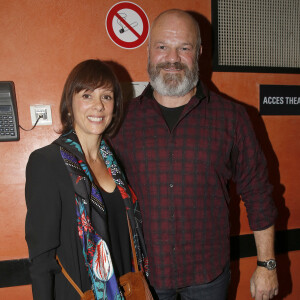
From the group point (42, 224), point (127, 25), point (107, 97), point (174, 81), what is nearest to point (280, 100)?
point (174, 81)

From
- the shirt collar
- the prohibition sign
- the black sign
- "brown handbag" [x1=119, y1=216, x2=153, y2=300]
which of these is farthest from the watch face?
the prohibition sign

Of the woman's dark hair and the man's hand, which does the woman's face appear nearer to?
the woman's dark hair

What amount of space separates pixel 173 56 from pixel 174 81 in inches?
5.5

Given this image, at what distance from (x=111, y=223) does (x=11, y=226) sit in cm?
90

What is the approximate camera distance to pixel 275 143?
212cm

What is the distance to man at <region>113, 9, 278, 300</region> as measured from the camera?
139 centimetres

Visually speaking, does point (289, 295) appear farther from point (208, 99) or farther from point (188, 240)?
point (208, 99)

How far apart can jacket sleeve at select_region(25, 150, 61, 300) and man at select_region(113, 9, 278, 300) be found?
51 centimetres

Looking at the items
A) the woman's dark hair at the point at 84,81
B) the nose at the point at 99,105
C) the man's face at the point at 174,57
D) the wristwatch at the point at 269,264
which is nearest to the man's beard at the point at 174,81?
the man's face at the point at 174,57

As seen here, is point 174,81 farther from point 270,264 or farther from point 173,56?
point 270,264

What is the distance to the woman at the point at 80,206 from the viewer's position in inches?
41.7

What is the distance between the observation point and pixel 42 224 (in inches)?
41.1

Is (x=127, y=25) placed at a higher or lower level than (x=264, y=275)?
higher

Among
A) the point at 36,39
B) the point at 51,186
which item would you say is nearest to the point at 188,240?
the point at 51,186
